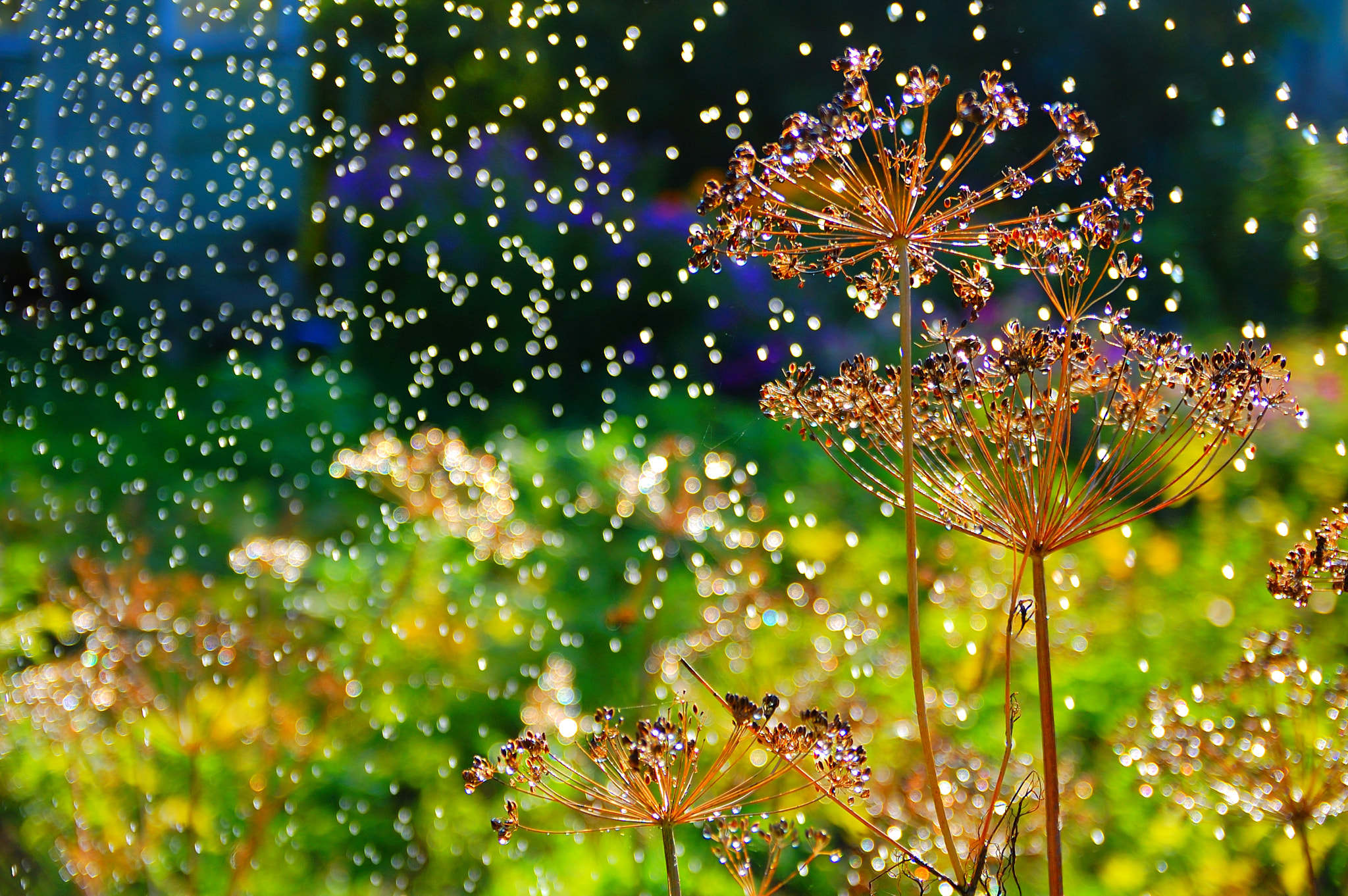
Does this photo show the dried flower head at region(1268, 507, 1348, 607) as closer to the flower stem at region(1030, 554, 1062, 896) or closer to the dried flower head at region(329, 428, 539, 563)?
the flower stem at region(1030, 554, 1062, 896)

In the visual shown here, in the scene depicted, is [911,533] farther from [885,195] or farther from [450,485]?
[450,485]

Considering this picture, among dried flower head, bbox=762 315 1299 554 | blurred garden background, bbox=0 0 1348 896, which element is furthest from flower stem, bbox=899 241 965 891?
blurred garden background, bbox=0 0 1348 896

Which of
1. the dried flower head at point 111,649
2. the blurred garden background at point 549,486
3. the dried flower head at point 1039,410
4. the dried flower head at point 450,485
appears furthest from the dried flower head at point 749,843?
the dried flower head at point 111,649

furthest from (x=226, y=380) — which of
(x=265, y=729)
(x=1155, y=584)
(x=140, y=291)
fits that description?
(x=1155, y=584)

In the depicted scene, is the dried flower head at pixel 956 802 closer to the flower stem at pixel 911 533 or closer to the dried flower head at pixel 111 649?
the flower stem at pixel 911 533

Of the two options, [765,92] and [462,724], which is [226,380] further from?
[765,92]

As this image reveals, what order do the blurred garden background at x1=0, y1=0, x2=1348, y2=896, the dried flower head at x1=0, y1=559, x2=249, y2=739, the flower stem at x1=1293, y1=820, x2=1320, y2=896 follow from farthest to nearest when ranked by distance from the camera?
the dried flower head at x1=0, y1=559, x2=249, y2=739 → the blurred garden background at x1=0, y1=0, x2=1348, y2=896 → the flower stem at x1=1293, y1=820, x2=1320, y2=896
